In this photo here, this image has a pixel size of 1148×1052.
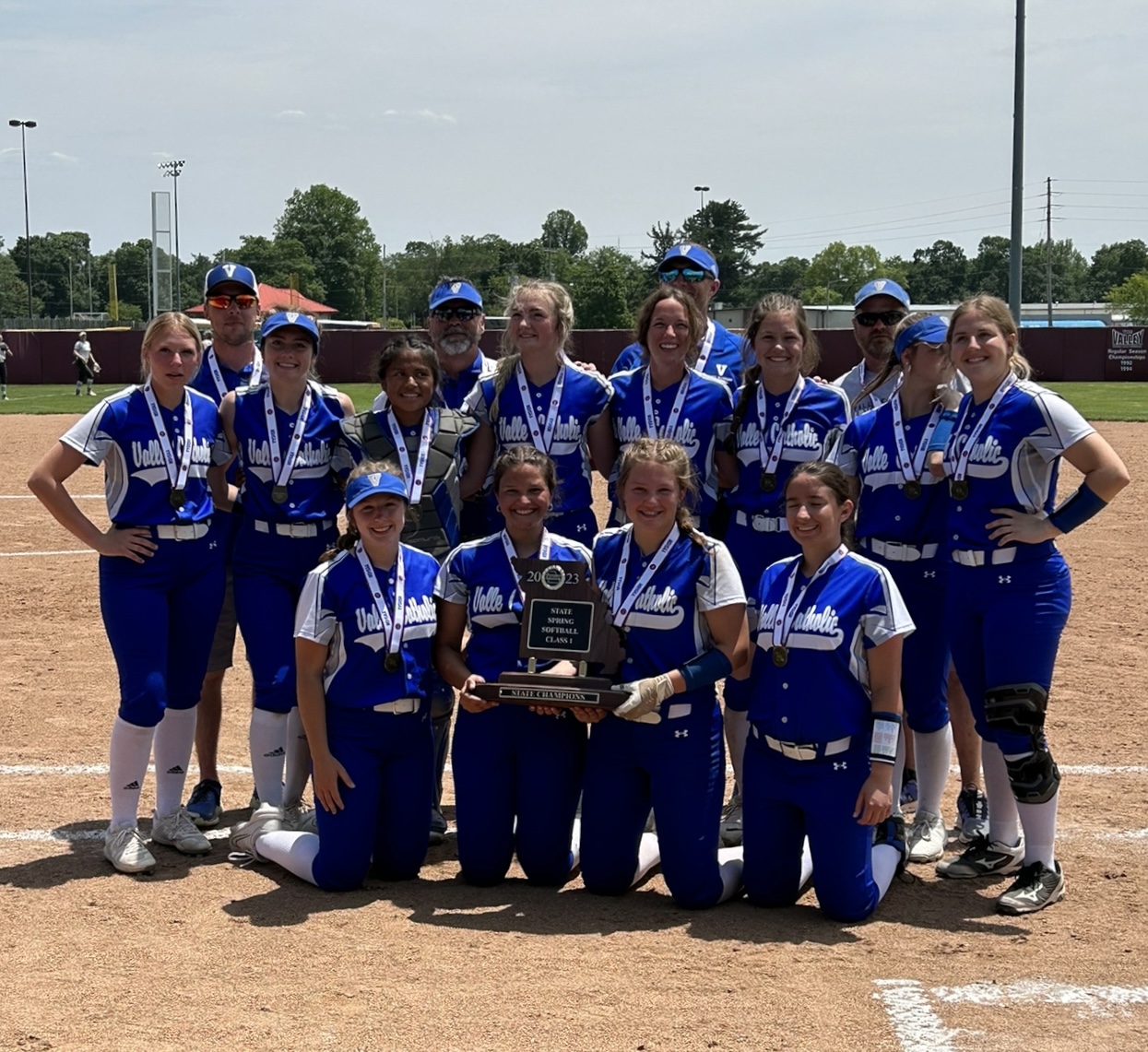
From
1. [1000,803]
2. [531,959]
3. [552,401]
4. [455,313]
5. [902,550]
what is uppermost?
[455,313]

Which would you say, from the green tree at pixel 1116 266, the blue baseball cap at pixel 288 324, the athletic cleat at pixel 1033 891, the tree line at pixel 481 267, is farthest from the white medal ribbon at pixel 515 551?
the green tree at pixel 1116 266

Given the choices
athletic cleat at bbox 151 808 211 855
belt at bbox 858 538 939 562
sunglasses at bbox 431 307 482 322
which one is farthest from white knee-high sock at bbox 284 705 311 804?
belt at bbox 858 538 939 562

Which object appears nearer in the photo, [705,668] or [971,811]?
[705,668]

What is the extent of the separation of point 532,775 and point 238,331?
244cm

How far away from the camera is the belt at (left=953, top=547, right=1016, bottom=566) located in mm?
4699

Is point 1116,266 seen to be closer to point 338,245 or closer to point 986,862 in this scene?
point 338,245

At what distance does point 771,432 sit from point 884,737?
1.44m

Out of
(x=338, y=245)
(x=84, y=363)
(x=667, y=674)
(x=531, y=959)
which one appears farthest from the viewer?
(x=338, y=245)

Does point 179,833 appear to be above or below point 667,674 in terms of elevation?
below

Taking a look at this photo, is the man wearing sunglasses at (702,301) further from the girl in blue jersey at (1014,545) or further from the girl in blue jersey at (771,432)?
the girl in blue jersey at (1014,545)

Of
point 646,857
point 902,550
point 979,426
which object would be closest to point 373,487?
point 646,857

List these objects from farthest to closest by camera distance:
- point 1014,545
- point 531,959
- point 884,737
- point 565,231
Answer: point 565,231 → point 1014,545 → point 884,737 → point 531,959

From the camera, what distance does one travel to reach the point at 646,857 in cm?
503

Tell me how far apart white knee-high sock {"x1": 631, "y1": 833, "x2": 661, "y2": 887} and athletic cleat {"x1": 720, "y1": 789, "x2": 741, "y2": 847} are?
0.45 m
